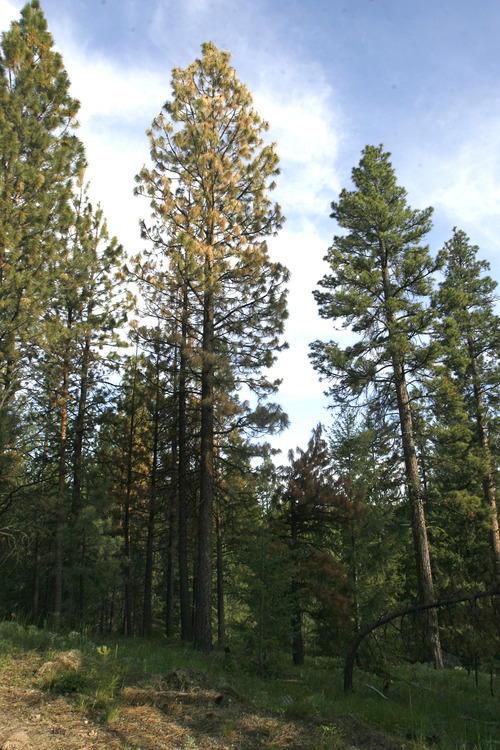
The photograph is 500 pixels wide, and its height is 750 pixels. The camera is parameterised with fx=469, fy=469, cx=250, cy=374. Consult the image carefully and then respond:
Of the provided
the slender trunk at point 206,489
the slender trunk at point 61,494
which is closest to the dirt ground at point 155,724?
the slender trunk at point 206,489

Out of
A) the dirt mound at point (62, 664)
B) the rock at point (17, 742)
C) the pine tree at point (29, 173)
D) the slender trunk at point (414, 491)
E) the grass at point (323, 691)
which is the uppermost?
the pine tree at point (29, 173)

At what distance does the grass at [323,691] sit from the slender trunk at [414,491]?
2059 mm

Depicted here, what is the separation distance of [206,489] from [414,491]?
6358 mm

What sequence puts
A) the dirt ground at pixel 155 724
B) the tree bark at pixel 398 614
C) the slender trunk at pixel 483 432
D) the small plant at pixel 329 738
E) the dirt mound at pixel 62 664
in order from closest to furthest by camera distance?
the dirt ground at pixel 155 724, the small plant at pixel 329 738, the dirt mound at pixel 62 664, the tree bark at pixel 398 614, the slender trunk at pixel 483 432

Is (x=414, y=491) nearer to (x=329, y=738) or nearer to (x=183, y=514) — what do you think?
(x=183, y=514)

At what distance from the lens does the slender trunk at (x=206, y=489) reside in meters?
12.1

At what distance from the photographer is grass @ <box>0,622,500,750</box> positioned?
5773mm

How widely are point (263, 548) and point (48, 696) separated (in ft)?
16.6

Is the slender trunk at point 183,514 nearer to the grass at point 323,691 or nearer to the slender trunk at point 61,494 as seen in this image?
the slender trunk at point 61,494

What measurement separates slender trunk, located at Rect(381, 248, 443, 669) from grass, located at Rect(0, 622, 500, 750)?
206 centimetres

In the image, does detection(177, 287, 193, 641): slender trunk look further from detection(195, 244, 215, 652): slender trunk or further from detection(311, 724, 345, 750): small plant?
detection(311, 724, 345, 750): small plant

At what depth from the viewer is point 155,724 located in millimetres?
5156

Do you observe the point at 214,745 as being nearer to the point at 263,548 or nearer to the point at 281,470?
the point at 263,548

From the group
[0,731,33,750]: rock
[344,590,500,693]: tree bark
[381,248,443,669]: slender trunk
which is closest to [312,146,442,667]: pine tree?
[381,248,443,669]: slender trunk
